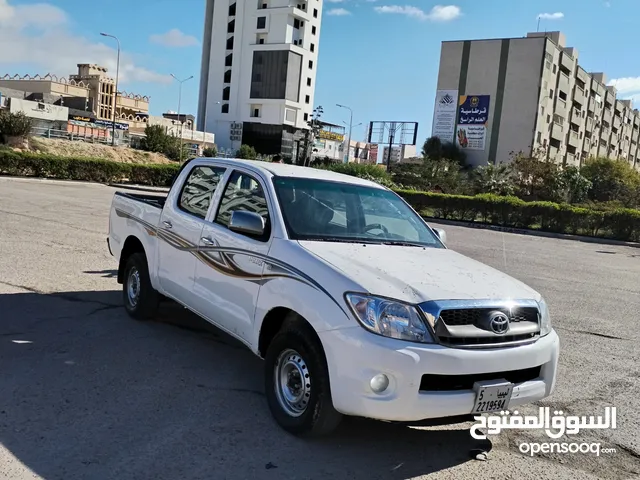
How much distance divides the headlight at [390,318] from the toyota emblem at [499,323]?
1.41 feet

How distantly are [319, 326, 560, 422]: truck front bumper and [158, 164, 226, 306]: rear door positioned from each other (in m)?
2.10

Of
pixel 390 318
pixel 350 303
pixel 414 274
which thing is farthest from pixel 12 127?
pixel 390 318

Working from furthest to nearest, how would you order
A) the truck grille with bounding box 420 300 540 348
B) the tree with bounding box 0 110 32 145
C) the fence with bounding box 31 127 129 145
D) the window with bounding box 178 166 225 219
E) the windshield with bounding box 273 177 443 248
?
the fence with bounding box 31 127 129 145 < the tree with bounding box 0 110 32 145 < the window with bounding box 178 166 225 219 < the windshield with bounding box 273 177 443 248 < the truck grille with bounding box 420 300 540 348

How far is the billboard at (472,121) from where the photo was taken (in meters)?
72.9

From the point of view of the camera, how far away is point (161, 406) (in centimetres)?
421

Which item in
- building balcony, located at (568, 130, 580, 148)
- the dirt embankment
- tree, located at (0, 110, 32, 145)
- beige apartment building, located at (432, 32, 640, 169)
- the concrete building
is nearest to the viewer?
tree, located at (0, 110, 32, 145)

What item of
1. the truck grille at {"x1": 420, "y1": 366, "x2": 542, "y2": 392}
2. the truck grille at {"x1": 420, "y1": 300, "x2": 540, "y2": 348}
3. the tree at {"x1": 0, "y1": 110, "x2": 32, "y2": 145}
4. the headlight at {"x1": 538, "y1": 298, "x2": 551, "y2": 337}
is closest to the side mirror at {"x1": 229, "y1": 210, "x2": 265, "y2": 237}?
the truck grille at {"x1": 420, "y1": 300, "x2": 540, "y2": 348}

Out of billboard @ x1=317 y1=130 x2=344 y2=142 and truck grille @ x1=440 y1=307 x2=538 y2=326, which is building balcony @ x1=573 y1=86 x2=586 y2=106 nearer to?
billboard @ x1=317 y1=130 x2=344 y2=142

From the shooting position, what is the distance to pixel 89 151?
58.3 meters

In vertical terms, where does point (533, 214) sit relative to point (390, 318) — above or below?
above

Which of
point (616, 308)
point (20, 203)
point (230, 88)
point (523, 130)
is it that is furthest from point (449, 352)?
point (230, 88)

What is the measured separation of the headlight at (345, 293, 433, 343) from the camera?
343 cm

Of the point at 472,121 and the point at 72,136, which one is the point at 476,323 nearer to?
the point at 72,136

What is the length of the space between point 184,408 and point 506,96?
2918 inches
